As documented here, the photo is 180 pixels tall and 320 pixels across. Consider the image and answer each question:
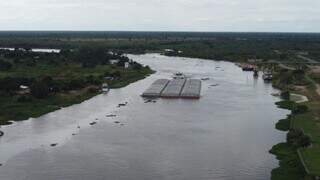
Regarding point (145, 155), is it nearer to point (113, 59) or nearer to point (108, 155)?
point (108, 155)

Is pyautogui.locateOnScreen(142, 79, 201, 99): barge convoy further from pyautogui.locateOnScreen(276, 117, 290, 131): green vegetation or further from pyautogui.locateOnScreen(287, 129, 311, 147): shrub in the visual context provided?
pyautogui.locateOnScreen(287, 129, 311, 147): shrub

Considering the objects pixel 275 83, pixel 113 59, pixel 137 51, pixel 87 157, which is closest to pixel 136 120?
pixel 87 157

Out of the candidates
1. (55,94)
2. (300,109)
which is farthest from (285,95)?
(55,94)

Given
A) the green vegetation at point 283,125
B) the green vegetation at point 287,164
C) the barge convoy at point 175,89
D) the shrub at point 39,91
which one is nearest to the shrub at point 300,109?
the green vegetation at point 283,125

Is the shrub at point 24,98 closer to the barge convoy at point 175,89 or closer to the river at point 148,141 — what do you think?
the river at point 148,141

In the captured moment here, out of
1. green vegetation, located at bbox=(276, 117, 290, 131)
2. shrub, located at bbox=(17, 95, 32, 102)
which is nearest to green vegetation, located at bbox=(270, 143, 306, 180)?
green vegetation, located at bbox=(276, 117, 290, 131)

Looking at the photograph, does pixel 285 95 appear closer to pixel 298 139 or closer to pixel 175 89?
pixel 175 89
